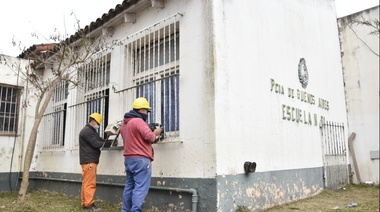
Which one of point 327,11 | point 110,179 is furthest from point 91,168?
point 327,11

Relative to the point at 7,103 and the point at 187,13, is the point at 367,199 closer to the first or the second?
the point at 187,13

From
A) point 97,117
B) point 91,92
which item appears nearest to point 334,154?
point 97,117

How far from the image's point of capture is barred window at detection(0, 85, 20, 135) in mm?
8891

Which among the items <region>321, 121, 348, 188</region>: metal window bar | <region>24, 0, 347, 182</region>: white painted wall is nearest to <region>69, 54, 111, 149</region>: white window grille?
<region>24, 0, 347, 182</region>: white painted wall

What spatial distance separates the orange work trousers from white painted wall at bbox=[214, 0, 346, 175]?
8.20ft

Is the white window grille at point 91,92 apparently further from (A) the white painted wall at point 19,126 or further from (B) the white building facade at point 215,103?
(A) the white painted wall at point 19,126

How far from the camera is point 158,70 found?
6.00 metres

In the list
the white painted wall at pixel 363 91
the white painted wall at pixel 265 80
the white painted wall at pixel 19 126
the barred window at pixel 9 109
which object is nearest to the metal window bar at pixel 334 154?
the white painted wall at pixel 265 80

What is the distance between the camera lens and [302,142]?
696 centimetres

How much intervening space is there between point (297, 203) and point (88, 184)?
3.77 meters

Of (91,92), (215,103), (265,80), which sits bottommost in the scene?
(215,103)

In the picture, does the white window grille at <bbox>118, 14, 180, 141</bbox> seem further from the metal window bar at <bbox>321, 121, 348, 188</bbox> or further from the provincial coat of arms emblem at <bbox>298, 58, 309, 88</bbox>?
the metal window bar at <bbox>321, 121, 348, 188</bbox>

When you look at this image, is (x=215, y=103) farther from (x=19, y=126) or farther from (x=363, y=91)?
(x=363, y=91)

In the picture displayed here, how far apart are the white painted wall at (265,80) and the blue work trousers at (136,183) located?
1.03 m
